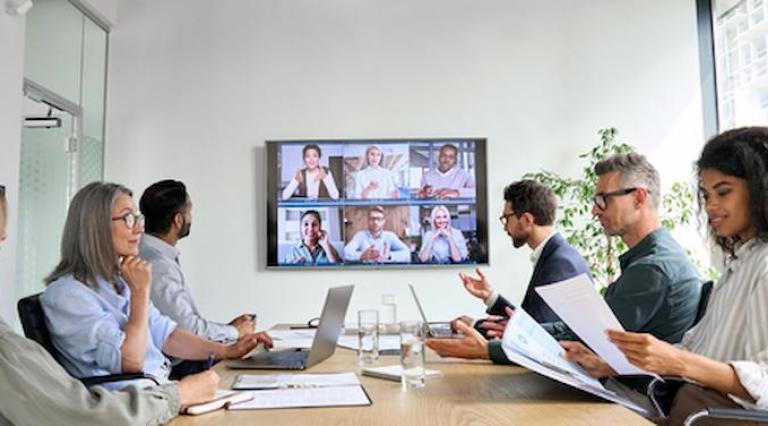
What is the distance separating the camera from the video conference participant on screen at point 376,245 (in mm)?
4051

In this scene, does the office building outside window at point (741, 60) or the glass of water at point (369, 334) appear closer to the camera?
the glass of water at point (369, 334)

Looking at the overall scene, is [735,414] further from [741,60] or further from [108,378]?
[741,60]

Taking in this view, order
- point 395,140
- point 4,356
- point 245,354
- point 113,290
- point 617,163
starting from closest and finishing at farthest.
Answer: point 4,356, point 113,290, point 245,354, point 617,163, point 395,140

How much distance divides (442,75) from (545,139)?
84cm

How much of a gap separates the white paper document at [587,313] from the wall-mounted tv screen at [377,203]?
103 inches

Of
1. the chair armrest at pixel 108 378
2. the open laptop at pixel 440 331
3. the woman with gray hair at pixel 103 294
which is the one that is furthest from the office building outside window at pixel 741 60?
the chair armrest at pixel 108 378

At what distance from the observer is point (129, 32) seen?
14.1ft

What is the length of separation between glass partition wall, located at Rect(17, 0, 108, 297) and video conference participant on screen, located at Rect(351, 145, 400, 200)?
5.98ft

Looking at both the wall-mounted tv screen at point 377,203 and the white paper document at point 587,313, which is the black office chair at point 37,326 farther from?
the wall-mounted tv screen at point 377,203

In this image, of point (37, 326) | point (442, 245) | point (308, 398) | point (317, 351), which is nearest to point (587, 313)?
point (308, 398)

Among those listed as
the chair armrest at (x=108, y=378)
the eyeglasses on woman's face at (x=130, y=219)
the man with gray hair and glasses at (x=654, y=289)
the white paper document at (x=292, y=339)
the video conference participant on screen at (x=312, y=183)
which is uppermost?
the video conference participant on screen at (x=312, y=183)

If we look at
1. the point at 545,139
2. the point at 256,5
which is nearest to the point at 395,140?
the point at 545,139

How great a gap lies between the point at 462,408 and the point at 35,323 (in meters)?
1.04

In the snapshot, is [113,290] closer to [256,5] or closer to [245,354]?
[245,354]
